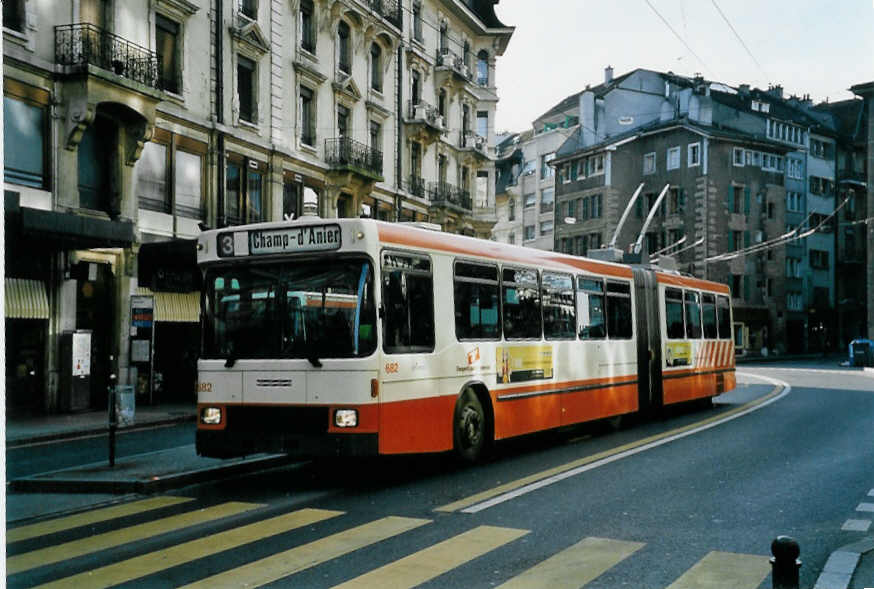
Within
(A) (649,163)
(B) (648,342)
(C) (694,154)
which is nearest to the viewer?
(B) (648,342)

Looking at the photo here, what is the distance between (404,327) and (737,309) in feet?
190

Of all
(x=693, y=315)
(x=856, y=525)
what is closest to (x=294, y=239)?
(x=856, y=525)

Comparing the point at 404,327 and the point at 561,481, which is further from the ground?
the point at 404,327

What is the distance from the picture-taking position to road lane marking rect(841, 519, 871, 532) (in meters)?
7.73

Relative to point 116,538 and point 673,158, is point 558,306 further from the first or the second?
point 673,158

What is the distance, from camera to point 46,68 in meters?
20.7

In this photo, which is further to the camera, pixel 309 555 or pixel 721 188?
pixel 721 188

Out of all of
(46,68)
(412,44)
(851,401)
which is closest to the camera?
(46,68)

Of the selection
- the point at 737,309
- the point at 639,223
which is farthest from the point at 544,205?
the point at 737,309

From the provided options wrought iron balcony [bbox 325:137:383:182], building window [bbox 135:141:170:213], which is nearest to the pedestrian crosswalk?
building window [bbox 135:141:170:213]

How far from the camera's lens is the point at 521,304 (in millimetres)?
12648

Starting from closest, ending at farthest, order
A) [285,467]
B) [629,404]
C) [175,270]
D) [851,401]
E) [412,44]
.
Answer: [285,467] < [629,404] < [851,401] < [175,270] < [412,44]

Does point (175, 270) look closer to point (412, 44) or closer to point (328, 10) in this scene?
point (328, 10)

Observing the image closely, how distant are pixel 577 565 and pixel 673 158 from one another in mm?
61424
